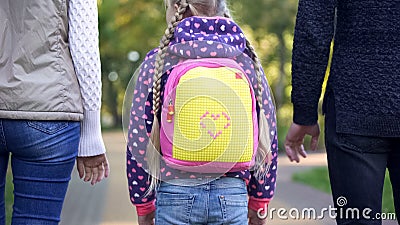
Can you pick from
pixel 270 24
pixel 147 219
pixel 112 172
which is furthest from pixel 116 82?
pixel 147 219

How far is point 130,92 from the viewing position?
3.12 meters

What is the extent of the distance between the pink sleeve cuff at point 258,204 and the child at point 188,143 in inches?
2.2

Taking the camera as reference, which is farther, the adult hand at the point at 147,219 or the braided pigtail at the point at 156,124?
the adult hand at the point at 147,219

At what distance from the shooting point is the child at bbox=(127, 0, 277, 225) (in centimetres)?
300

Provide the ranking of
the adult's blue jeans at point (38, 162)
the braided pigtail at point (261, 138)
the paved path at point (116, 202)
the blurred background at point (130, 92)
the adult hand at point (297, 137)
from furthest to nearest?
the blurred background at point (130, 92) → the paved path at point (116, 202) → the adult hand at point (297, 137) → the braided pigtail at point (261, 138) → the adult's blue jeans at point (38, 162)

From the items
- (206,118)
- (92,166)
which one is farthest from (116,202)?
(206,118)

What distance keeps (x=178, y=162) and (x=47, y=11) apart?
0.76m

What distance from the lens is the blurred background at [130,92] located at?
8.54 meters

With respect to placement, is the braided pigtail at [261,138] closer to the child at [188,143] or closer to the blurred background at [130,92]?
the child at [188,143]

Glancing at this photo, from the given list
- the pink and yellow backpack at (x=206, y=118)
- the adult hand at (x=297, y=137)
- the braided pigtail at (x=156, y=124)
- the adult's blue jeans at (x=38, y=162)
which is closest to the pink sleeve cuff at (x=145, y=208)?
the braided pigtail at (x=156, y=124)

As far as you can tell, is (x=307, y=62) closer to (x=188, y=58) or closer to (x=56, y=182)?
(x=188, y=58)

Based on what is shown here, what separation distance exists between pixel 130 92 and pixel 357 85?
0.92m

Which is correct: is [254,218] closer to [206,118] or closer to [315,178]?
[206,118]

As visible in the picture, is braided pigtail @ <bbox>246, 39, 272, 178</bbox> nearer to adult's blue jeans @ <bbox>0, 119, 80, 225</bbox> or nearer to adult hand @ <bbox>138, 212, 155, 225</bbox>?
adult hand @ <bbox>138, 212, 155, 225</bbox>
